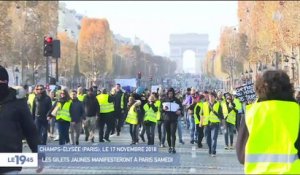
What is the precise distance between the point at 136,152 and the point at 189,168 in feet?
12.8

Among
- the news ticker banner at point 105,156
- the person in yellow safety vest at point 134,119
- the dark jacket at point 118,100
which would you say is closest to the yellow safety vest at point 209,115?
the person in yellow safety vest at point 134,119

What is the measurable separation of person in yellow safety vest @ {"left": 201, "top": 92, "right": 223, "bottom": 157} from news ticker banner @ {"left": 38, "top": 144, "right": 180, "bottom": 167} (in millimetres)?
5616

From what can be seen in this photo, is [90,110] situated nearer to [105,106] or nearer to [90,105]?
[90,105]

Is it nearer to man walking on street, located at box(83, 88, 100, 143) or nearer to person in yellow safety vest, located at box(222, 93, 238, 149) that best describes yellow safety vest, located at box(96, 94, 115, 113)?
→ man walking on street, located at box(83, 88, 100, 143)

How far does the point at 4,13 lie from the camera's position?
4762 centimetres

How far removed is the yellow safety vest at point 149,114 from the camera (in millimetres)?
20203

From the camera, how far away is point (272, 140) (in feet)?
16.7

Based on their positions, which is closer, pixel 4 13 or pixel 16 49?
pixel 4 13

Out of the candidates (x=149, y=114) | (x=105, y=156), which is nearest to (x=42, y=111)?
(x=149, y=114)

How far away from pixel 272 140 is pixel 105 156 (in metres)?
6.41

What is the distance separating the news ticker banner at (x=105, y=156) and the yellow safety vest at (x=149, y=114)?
8.05 meters

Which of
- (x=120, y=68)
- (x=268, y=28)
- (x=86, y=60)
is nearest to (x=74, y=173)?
(x=268, y=28)

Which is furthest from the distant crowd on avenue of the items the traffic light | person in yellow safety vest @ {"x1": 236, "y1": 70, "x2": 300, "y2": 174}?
the traffic light

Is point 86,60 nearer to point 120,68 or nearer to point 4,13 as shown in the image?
point 120,68
